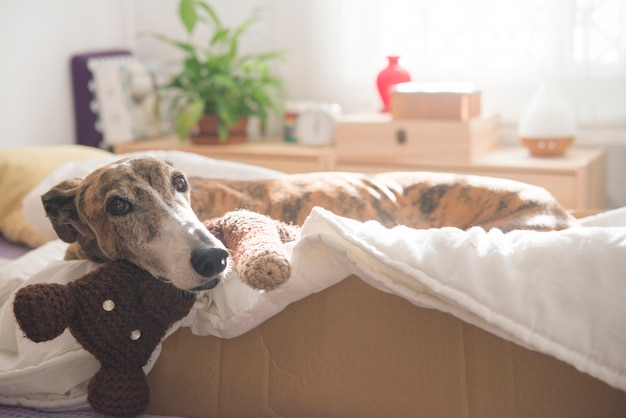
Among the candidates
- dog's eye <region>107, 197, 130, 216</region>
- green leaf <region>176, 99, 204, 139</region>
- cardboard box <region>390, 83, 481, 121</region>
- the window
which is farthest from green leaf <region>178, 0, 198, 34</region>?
dog's eye <region>107, 197, 130, 216</region>

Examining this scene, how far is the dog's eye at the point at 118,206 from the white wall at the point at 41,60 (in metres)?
1.96

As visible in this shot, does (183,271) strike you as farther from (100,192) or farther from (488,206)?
(488,206)

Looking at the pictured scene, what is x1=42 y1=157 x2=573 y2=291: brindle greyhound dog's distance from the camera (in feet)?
3.76

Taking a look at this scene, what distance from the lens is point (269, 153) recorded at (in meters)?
3.07

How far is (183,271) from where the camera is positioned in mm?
1110

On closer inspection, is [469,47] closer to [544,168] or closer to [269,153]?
[544,168]

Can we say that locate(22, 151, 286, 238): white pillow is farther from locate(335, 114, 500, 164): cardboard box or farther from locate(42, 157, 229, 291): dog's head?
locate(335, 114, 500, 164): cardboard box

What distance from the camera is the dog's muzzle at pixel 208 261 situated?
1.10 meters

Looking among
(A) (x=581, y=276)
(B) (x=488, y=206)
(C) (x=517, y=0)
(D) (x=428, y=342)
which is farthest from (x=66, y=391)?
(C) (x=517, y=0)

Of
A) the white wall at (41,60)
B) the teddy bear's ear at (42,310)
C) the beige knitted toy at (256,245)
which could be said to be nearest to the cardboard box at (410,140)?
the white wall at (41,60)

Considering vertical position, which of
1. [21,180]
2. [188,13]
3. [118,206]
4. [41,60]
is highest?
[188,13]

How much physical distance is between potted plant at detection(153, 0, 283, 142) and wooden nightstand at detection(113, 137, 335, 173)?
67 millimetres

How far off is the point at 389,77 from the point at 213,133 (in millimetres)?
732

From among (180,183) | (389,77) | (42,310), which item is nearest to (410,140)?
(389,77)
